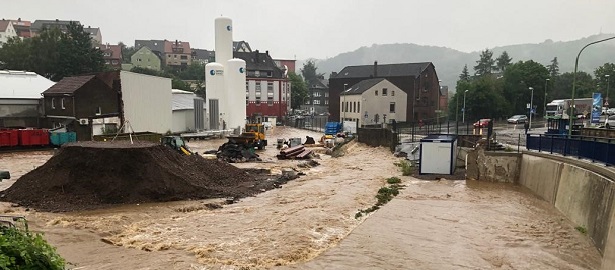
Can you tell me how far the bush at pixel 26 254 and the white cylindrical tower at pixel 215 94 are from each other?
48365 millimetres

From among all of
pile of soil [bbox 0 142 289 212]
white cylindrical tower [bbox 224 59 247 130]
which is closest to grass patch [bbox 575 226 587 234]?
pile of soil [bbox 0 142 289 212]

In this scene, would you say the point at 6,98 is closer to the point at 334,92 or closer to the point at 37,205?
the point at 37,205

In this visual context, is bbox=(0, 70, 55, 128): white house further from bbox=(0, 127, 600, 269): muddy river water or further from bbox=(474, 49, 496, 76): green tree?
bbox=(474, 49, 496, 76): green tree

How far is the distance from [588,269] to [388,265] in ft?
16.7

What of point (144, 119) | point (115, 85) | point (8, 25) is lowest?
→ point (144, 119)

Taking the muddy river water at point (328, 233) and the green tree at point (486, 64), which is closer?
the muddy river water at point (328, 233)

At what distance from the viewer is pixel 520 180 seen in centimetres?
2127

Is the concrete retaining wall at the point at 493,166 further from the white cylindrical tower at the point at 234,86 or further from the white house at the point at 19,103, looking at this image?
the white house at the point at 19,103

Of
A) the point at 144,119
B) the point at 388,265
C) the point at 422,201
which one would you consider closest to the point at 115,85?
the point at 144,119

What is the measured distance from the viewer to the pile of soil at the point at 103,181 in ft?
53.8

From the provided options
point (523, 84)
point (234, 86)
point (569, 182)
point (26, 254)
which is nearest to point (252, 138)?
point (234, 86)

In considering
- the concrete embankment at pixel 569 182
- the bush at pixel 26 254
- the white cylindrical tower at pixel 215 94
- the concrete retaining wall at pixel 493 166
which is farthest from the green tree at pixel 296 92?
the bush at pixel 26 254

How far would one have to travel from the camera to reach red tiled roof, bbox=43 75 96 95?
37.4m

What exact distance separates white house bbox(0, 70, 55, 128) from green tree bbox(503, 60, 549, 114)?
208ft
